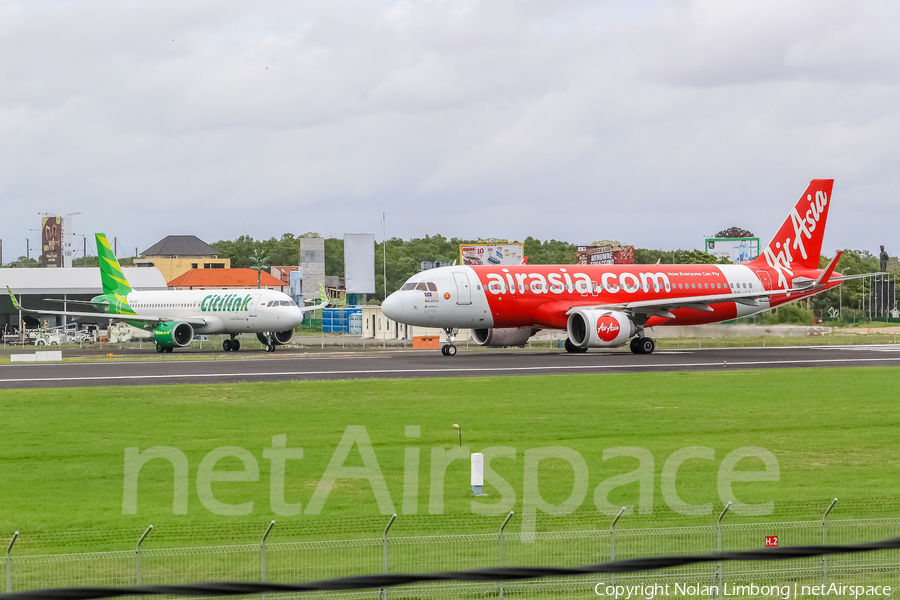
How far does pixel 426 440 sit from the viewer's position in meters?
21.0

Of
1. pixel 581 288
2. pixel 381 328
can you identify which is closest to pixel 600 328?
pixel 581 288

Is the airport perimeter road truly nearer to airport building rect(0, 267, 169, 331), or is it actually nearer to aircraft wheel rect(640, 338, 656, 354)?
aircraft wheel rect(640, 338, 656, 354)

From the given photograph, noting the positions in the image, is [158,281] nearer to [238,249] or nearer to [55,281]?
[55,281]

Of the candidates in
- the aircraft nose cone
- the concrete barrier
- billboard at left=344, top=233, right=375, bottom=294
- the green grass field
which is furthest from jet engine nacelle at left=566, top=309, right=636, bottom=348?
billboard at left=344, top=233, right=375, bottom=294

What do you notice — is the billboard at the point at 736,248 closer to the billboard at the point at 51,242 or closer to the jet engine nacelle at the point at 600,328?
the billboard at the point at 51,242

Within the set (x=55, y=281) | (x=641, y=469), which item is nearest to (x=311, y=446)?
(x=641, y=469)

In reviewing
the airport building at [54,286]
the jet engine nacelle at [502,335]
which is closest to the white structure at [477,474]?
the jet engine nacelle at [502,335]

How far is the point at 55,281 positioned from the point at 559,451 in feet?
297

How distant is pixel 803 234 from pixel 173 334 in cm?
3638

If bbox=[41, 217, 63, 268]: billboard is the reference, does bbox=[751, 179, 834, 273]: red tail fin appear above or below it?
below

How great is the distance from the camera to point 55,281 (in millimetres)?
99438

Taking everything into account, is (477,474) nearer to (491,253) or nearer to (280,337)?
(280,337)

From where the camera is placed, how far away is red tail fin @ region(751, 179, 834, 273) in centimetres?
5475

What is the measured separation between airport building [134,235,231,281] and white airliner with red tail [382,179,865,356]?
106811 millimetres
